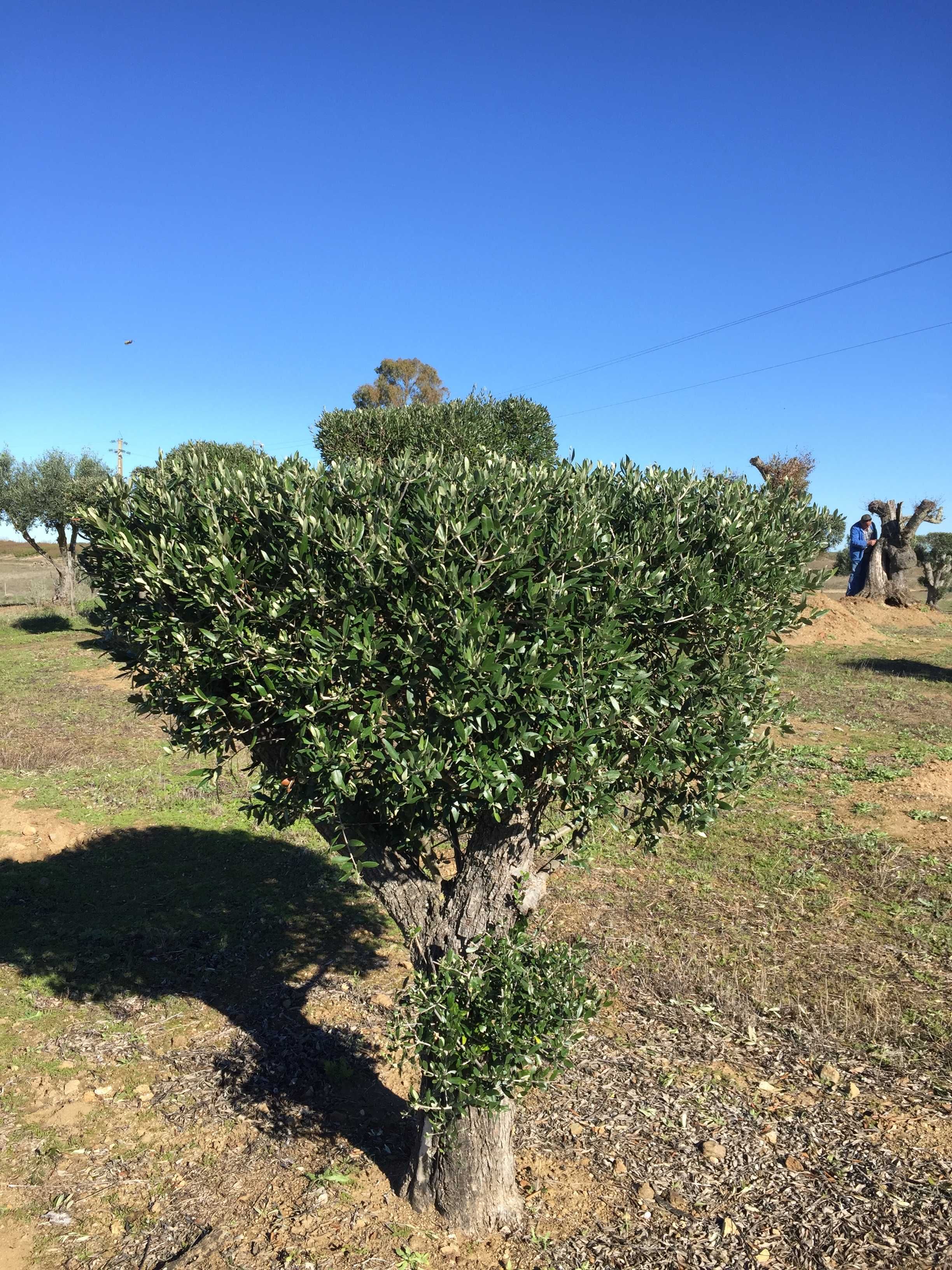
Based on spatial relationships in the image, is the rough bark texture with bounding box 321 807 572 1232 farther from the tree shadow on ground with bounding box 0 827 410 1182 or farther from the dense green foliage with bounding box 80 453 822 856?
the tree shadow on ground with bounding box 0 827 410 1182

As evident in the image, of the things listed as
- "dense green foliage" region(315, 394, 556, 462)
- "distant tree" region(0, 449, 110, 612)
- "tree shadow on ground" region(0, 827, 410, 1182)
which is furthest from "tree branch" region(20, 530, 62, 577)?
"tree shadow on ground" region(0, 827, 410, 1182)

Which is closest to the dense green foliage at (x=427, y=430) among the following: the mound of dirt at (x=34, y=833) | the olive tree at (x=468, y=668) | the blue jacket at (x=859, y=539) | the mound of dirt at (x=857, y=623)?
the mound of dirt at (x=34, y=833)

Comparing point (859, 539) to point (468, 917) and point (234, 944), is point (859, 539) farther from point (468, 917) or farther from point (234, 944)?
point (468, 917)

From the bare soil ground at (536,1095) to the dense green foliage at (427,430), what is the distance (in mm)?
8513

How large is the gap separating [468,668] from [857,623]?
2554 centimetres

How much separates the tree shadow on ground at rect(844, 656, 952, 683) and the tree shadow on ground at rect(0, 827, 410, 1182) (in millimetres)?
15494

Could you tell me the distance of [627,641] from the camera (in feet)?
13.6

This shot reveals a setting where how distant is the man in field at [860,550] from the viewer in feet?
99.9

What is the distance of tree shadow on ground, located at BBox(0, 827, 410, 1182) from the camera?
6.18 m

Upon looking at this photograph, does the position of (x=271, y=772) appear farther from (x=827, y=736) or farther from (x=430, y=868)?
(x=827, y=736)

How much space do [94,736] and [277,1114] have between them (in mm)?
11494

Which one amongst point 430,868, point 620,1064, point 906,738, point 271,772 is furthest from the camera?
point 906,738

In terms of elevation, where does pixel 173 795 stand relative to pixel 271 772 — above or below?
below

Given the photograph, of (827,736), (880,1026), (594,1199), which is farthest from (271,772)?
(827,736)
